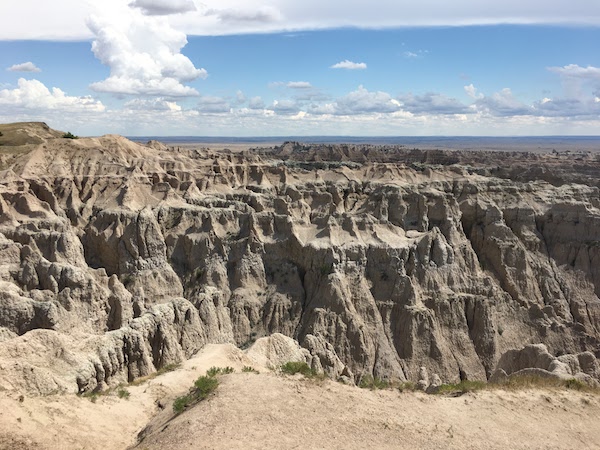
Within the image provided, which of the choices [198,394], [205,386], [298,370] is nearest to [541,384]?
[298,370]

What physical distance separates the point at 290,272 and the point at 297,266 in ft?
2.94

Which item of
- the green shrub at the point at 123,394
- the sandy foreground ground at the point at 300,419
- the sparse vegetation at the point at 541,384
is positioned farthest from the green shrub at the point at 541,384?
the green shrub at the point at 123,394

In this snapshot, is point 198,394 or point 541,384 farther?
point 541,384

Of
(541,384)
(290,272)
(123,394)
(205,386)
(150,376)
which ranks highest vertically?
(205,386)

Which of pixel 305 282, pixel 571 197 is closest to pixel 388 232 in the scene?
pixel 305 282

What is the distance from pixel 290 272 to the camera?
142 feet

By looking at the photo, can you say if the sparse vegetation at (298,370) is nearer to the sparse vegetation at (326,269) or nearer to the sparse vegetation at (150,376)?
the sparse vegetation at (150,376)

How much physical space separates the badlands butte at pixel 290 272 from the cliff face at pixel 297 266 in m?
0.13

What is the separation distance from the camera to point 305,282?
42938mm

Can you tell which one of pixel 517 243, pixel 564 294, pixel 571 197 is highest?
pixel 571 197

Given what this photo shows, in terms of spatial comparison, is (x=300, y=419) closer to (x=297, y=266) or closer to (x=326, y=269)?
(x=326, y=269)

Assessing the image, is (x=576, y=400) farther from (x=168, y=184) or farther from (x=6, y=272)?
(x=168, y=184)

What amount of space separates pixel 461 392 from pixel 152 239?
3086 centimetres

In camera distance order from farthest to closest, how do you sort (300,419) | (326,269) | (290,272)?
(290,272)
(326,269)
(300,419)
